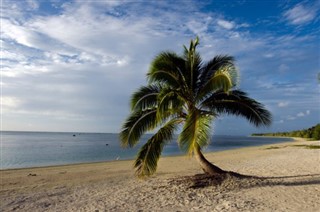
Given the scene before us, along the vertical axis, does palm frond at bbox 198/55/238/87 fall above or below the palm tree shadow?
above

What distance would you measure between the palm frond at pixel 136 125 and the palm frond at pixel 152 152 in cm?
66

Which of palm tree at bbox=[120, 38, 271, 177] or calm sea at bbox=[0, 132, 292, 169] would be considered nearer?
palm tree at bbox=[120, 38, 271, 177]

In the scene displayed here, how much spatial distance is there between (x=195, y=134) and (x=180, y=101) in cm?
219

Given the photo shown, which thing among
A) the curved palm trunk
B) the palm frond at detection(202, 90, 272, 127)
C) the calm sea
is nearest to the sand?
the curved palm trunk

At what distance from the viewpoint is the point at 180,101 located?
10.2 metres

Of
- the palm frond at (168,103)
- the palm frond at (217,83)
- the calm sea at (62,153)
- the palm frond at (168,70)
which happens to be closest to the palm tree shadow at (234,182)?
the palm frond at (168,103)

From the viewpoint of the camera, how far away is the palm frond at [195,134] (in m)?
8.07

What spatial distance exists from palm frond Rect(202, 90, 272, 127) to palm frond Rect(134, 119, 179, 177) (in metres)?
1.59

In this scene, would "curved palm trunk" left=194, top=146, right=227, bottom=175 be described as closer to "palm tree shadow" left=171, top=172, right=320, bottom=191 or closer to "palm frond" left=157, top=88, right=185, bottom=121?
"palm tree shadow" left=171, top=172, right=320, bottom=191

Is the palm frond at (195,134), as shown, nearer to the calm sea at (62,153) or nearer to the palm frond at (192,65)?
the palm frond at (192,65)

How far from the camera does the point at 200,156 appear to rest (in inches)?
431

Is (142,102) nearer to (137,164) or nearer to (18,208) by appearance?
(137,164)

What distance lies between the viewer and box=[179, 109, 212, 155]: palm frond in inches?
318

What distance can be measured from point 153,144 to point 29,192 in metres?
4.58
